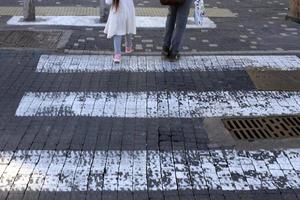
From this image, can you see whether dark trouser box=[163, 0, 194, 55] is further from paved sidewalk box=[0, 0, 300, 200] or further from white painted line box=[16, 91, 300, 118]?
white painted line box=[16, 91, 300, 118]

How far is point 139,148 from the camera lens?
17.5 ft

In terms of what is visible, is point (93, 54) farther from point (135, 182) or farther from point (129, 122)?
point (135, 182)

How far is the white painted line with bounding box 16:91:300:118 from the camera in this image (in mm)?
6180

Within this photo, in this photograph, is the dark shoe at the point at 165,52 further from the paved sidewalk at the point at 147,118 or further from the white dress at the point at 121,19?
the white dress at the point at 121,19

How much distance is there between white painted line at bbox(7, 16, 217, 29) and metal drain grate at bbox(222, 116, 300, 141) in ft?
15.5

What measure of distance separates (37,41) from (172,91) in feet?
10.6

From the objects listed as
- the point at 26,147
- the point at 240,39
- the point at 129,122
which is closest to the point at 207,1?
the point at 240,39

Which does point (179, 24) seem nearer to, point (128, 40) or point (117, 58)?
point (128, 40)

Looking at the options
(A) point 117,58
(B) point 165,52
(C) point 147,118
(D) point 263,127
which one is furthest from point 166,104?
(B) point 165,52

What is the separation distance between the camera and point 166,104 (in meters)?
6.46

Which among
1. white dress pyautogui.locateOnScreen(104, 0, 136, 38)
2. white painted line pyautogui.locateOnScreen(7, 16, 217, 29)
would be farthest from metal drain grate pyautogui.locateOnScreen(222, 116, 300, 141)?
white painted line pyautogui.locateOnScreen(7, 16, 217, 29)

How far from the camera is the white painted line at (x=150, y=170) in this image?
183 inches

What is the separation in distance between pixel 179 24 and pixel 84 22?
3.21 meters

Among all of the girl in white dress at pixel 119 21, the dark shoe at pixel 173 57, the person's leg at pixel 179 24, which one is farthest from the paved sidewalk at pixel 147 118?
the girl in white dress at pixel 119 21
